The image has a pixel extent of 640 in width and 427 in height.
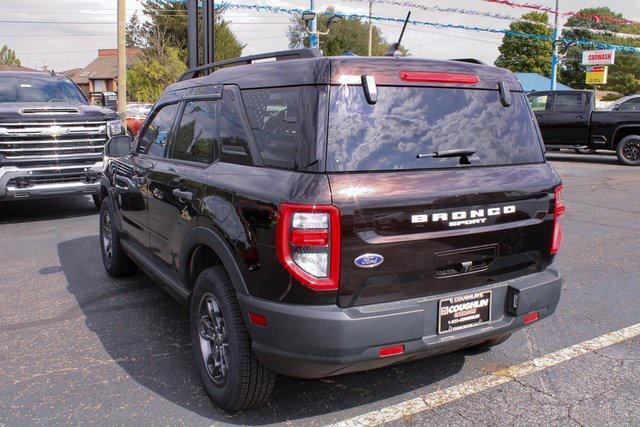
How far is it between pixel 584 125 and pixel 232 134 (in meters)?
15.1

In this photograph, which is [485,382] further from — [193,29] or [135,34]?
[135,34]

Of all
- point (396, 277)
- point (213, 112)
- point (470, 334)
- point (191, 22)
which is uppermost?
point (191, 22)

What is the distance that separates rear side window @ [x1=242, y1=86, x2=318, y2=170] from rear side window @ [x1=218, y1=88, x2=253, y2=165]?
83mm

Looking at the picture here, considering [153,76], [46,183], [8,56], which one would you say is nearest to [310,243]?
[46,183]

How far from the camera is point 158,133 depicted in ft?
14.0

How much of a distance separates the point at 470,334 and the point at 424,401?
562mm

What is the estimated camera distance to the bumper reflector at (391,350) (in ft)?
8.57

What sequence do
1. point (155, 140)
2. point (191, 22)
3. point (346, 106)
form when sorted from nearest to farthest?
point (346, 106) → point (155, 140) → point (191, 22)

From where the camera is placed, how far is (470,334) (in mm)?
2850

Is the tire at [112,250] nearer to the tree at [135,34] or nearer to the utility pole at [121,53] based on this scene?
the utility pole at [121,53]

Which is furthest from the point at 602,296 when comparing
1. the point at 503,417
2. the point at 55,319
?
the point at 55,319

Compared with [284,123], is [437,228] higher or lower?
lower

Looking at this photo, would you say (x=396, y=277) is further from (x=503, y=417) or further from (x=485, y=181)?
(x=503, y=417)

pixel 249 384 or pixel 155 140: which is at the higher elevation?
pixel 155 140
